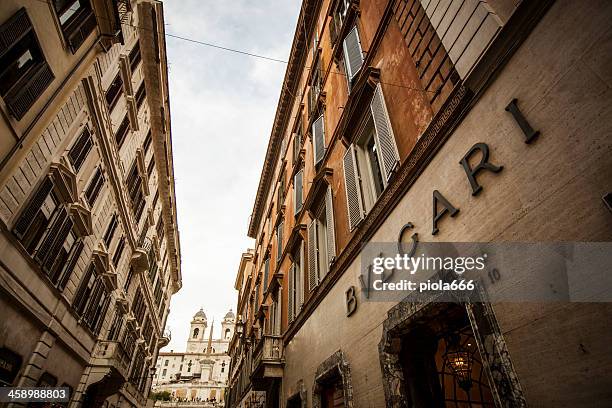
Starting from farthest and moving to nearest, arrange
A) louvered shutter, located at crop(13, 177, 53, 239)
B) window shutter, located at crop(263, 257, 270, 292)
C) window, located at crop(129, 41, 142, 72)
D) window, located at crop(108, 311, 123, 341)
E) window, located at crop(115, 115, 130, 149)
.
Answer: window shutter, located at crop(263, 257, 270, 292), window, located at crop(108, 311, 123, 341), window, located at crop(129, 41, 142, 72), window, located at crop(115, 115, 130, 149), louvered shutter, located at crop(13, 177, 53, 239)

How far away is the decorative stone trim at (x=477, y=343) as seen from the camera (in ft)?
8.60

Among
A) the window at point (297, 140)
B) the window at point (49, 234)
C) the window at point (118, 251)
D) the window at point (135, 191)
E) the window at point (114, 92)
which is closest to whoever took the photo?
the window at point (49, 234)

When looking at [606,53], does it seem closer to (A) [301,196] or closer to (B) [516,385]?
(B) [516,385]

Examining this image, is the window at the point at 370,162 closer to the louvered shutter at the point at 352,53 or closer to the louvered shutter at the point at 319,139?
the louvered shutter at the point at 352,53

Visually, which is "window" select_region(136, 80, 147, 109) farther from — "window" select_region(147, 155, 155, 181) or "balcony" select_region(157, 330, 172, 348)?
"balcony" select_region(157, 330, 172, 348)

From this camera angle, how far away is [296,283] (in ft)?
35.1

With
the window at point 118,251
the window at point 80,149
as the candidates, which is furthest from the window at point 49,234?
the window at point 118,251

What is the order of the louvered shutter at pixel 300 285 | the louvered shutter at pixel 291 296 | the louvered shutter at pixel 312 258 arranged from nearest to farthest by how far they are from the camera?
the louvered shutter at pixel 312 258 < the louvered shutter at pixel 300 285 < the louvered shutter at pixel 291 296

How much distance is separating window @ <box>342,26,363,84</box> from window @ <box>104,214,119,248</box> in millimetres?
11081

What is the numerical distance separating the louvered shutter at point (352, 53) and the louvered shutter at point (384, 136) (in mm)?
1538

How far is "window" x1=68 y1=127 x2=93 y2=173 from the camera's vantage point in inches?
376

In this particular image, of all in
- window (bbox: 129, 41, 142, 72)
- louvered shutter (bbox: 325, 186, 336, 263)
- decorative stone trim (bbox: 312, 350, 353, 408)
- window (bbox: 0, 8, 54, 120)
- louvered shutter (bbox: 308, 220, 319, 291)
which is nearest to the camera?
decorative stone trim (bbox: 312, 350, 353, 408)

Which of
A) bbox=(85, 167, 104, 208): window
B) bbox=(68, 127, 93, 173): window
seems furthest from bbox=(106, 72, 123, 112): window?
bbox=(85, 167, 104, 208): window

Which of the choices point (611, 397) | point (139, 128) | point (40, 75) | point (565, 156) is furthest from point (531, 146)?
point (139, 128)
